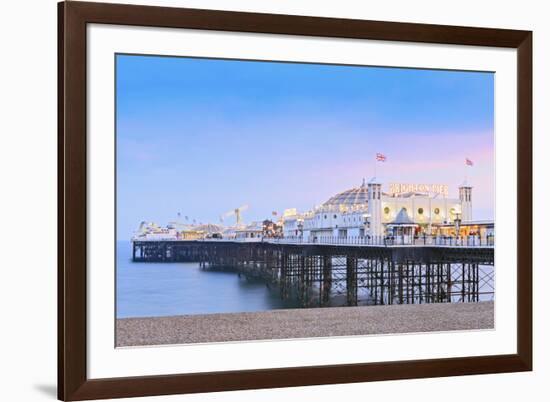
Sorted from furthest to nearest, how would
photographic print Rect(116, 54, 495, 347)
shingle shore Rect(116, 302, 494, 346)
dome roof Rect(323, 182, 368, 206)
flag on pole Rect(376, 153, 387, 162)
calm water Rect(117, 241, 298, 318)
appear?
flag on pole Rect(376, 153, 387, 162), dome roof Rect(323, 182, 368, 206), photographic print Rect(116, 54, 495, 347), shingle shore Rect(116, 302, 494, 346), calm water Rect(117, 241, 298, 318)

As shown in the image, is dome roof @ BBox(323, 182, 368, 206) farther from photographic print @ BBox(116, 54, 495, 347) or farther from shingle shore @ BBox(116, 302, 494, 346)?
shingle shore @ BBox(116, 302, 494, 346)

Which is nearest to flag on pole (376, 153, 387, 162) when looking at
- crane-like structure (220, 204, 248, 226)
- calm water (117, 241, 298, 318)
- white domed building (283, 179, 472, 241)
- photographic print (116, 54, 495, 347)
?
photographic print (116, 54, 495, 347)

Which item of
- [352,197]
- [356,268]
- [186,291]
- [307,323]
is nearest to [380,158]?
[352,197]

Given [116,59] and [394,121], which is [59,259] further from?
[394,121]

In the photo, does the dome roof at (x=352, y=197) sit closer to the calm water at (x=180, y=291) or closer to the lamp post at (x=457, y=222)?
the lamp post at (x=457, y=222)

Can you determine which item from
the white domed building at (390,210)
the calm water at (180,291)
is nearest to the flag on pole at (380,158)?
the white domed building at (390,210)

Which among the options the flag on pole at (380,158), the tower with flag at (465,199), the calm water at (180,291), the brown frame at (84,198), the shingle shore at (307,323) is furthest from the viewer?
the flag on pole at (380,158)

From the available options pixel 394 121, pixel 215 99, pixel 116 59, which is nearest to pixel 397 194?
pixel 394 121
